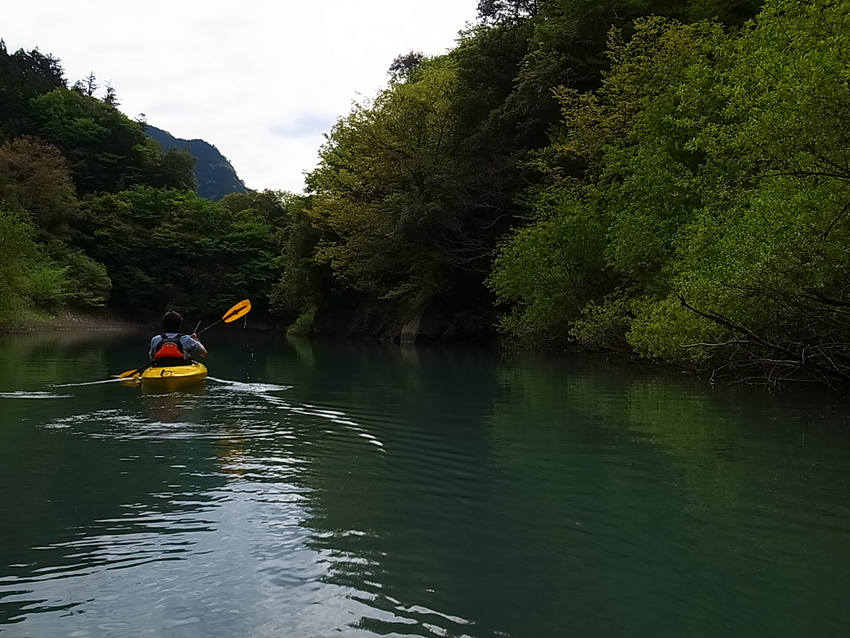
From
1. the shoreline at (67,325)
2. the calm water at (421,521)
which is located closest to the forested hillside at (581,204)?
the shoreline at (67,325)

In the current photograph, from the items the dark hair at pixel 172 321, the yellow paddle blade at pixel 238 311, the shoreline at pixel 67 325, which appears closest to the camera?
the dark hair at pixel 172 321

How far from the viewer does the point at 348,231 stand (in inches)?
1271

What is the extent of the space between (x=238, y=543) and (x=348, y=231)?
28914mm

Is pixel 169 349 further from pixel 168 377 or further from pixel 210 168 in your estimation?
pixel 210 168

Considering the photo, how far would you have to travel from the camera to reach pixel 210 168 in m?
141

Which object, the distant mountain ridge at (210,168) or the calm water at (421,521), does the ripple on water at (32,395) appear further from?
the distant mountain ridge at (210,168)

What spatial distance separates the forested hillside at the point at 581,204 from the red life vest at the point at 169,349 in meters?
7.63

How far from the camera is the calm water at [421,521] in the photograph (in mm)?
3059

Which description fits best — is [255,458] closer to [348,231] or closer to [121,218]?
[348,231]

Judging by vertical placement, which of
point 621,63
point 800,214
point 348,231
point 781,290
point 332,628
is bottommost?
point 332,628

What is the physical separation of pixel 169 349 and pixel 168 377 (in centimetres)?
53

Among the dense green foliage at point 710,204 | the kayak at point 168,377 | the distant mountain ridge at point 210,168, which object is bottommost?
the kayak at point 168,377

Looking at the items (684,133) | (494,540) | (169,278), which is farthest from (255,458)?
(169,278)

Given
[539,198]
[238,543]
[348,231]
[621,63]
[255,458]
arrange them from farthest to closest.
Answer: [348,231] → [539,198] → [621,63] → [255,458] → [238,543]
